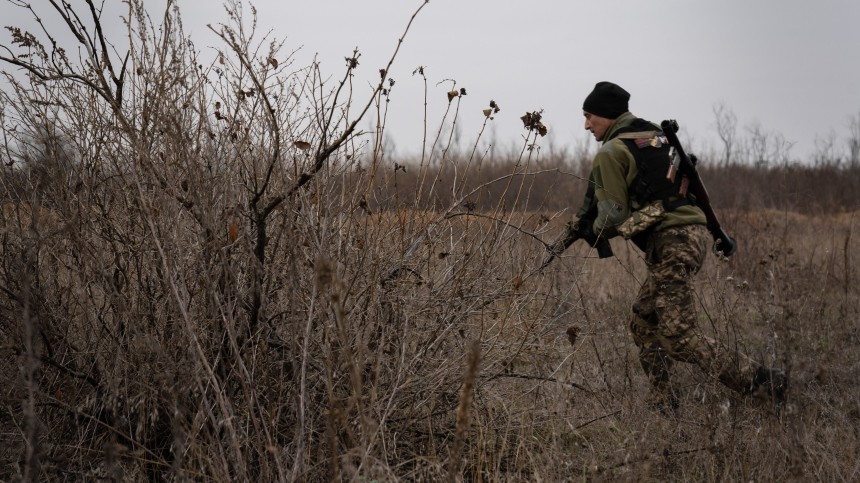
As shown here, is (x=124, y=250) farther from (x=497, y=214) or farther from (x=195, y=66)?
(x=497, y=214)

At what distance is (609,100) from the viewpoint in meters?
4.46

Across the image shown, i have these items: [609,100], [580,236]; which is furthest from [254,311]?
[609,100]

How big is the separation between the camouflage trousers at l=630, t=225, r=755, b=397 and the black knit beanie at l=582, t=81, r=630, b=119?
0.75 metres

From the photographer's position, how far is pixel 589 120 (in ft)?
15.0

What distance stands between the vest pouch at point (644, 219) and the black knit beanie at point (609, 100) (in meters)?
0.62

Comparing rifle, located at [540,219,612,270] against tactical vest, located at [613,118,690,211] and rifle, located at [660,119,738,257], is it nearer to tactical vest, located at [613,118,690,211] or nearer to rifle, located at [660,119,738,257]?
tactical vest, located at [613,118,690,211]

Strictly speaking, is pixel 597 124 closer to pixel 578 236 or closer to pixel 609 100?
pixel 609 100

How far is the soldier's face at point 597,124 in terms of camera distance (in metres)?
4.49

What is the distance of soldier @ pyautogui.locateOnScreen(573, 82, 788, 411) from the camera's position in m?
4.09

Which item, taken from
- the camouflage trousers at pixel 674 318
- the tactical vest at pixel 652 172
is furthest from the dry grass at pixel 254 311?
the tactical vest at pixel 652 172

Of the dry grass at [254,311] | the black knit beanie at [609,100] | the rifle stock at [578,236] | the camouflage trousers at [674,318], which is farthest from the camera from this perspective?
the black knit beanie at [609,100]

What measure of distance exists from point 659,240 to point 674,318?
0.43 metres

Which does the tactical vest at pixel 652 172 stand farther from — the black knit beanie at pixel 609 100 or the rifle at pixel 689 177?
the black knit beanie at pixel 609 100

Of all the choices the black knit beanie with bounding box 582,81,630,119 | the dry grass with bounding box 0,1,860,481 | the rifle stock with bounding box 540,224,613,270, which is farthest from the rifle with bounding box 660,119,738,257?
the dry grass with bounding box 0,1,860,481
